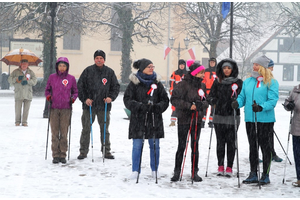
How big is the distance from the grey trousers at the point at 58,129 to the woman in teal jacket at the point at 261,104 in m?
2.94

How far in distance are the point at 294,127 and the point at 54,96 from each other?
3.87 meters

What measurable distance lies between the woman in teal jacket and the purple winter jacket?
114 inches

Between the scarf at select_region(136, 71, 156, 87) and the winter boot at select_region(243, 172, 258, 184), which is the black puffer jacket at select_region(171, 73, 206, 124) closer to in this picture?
the scarf at select_region(136, 71, 156, 87)

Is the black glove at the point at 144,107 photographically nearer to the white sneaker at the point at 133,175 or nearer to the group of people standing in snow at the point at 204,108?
the group of people standing in snow at the point at 204,108

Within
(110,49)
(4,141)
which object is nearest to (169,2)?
(110,49)

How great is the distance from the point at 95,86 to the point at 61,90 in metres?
0.58

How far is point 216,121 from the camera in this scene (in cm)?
641

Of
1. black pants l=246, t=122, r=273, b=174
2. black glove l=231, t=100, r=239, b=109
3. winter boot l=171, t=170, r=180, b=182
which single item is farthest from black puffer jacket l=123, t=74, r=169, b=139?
black pants l=246, t=122, r=273, b=174

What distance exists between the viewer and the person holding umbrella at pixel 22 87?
11.7m

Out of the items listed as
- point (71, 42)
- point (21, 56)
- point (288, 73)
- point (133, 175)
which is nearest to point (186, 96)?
point (133, 175)

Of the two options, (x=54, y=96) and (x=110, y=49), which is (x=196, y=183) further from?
(x=110, y=49)

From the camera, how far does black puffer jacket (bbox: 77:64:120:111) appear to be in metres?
7.42

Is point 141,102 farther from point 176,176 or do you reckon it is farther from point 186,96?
point 176,176

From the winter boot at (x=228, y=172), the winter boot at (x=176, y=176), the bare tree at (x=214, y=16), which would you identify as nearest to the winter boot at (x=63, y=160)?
the winter boot at (x=176, y=176)
